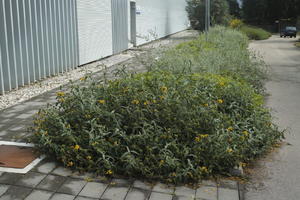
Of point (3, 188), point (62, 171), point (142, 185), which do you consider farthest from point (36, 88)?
point (142, 185)

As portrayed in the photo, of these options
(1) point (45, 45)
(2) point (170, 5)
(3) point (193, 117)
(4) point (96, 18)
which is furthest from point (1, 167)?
(2) point (170, 5)

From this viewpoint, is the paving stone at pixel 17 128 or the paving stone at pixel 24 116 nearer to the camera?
the paving stone at pixel 17 128

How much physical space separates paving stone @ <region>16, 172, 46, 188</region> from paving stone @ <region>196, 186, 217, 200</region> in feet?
5.33

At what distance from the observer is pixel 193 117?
4.34 meters

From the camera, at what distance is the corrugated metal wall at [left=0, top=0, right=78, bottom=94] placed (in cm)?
768

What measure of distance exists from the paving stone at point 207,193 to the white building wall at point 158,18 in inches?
443

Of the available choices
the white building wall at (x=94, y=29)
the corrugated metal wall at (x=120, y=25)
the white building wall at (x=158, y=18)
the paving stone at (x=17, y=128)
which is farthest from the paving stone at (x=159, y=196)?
the corrugated metal wall at (x=120, y=25)

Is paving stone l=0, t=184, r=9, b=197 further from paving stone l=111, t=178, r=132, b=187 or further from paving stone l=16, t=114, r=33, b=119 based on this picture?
paving stone l=16, t=114, r=33, b=119

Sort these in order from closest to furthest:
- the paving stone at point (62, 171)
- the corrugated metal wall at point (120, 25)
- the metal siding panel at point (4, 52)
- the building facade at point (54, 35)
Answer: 1. the paving stone at point (62, 171)
2. the metal siding panel at point (4, 52)
3. the building facade at point (54, 35)
4. the corrugated metal wall at point (120, 25)

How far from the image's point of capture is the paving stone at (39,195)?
3350 millimetres

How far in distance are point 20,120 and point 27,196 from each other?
2.62 meters

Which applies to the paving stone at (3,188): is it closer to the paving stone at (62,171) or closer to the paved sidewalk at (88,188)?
the paved sidewalk at (88,188)

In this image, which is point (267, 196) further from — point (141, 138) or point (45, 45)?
point (45, 45)

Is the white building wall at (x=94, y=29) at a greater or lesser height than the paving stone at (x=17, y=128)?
greater
